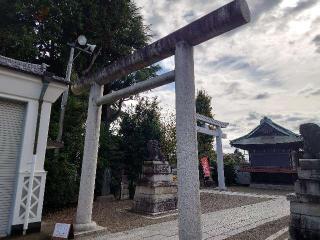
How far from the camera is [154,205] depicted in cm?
1097

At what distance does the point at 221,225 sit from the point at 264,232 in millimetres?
1371

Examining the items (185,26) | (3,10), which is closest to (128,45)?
(3,10)

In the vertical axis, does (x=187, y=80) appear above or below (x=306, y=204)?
above

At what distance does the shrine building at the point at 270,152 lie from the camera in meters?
25.0

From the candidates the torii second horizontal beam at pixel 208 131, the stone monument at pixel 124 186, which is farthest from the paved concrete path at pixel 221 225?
the torii second horizontal beam at pixel 208 131

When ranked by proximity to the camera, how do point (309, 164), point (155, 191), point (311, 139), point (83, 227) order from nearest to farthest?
point (309, 164) < point (311, 139) < point (83, 227) < point (155, 191)

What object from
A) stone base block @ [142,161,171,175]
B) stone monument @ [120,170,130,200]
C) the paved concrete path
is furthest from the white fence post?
stone base block @ [142,161,171,175]

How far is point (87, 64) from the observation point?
63.6 feet

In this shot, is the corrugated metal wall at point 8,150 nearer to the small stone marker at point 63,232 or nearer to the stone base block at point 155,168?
the small stone marker at point 63,232

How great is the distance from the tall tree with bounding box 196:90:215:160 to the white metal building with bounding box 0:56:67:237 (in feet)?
64.0

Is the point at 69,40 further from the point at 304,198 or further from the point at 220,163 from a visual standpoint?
the point at 304,198

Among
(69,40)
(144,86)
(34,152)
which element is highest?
(69,40)

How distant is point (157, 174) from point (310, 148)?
6.56 m

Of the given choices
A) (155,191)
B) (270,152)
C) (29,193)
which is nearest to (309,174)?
(155,191)
